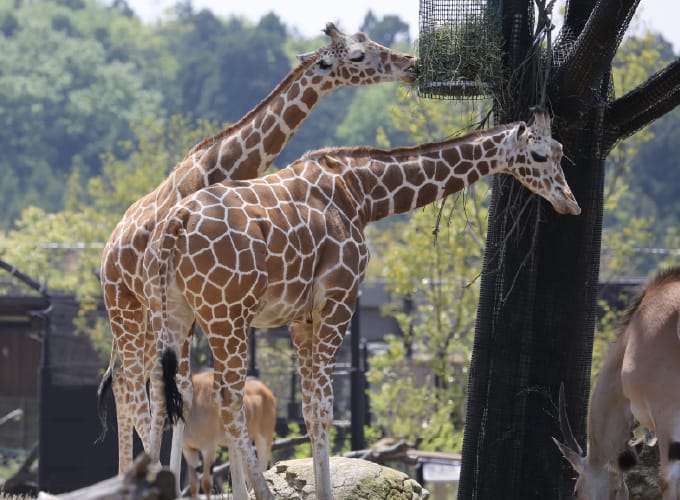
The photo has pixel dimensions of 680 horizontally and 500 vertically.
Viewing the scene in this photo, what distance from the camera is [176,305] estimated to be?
28.6 feet

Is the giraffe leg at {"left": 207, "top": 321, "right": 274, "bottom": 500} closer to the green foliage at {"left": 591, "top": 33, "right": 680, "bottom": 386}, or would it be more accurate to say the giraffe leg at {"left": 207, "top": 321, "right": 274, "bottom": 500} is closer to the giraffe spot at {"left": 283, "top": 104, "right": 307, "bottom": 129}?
the giraffe spot at {"left": 283, "top": 104, "right": 307, "bottom": 129}

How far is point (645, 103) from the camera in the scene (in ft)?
31.5

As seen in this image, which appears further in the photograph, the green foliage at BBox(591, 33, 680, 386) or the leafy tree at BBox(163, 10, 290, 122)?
the leafy tree at BBox(163, 10, 290, 122)

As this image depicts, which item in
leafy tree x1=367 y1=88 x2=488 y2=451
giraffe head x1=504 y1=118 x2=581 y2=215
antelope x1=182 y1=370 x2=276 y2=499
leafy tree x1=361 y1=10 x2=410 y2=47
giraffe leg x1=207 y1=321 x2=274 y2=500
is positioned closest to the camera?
giraffe leg x1=207 y1=321 x2=274 y2=500

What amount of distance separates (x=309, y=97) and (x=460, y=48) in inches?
51.8

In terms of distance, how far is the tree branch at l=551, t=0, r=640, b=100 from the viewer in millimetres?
8773

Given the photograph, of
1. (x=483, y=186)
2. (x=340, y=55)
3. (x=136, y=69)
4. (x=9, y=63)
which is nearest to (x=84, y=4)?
(x=136, y=69)

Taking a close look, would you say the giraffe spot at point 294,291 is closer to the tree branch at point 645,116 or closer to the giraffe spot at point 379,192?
the giraffe spot at point 379,192

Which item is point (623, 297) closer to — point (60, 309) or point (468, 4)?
point (60, 309)

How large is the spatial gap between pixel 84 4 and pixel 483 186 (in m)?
128

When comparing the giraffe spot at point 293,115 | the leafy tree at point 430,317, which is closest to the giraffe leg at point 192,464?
the giraffe spot at point 293,115

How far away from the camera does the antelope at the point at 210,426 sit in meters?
13.7

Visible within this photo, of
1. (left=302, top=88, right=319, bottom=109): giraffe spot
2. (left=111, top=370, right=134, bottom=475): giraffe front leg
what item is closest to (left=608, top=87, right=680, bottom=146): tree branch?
(left=302, top=88, right=319, bottom=109): giraffe spot

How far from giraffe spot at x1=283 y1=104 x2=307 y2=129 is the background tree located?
5.28 feet
